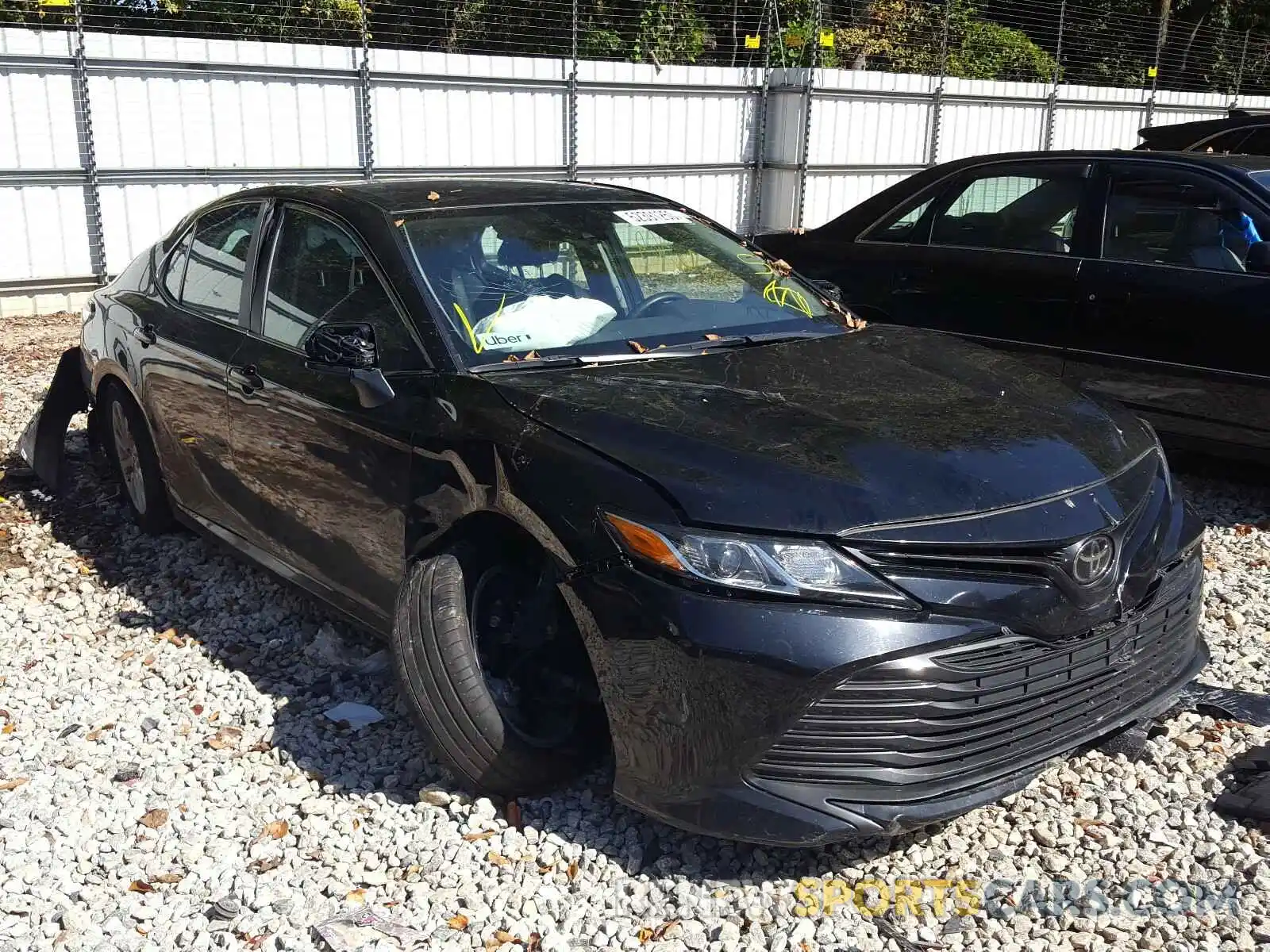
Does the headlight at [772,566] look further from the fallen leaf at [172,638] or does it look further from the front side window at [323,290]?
the fallen leaf at [172,638]

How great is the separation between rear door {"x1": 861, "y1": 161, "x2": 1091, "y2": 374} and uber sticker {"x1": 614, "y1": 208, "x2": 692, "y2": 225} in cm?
224

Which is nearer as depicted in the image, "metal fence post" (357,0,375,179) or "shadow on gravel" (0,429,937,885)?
"shadow on gravel" (0,429,937,885)

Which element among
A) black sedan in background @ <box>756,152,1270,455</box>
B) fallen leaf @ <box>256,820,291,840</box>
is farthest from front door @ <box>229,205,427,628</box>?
black sedan in background @ <box>756,152,1270,455</box>

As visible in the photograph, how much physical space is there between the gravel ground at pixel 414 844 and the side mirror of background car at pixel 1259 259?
75.7 inches

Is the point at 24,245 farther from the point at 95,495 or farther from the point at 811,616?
the point at 811,616

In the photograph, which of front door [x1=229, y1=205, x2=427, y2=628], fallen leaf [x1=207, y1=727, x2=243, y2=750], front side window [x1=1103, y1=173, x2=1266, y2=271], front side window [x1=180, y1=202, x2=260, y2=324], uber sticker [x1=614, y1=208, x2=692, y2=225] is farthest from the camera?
front side window [x1=1103, y1=173, x2=1266, y2=271]

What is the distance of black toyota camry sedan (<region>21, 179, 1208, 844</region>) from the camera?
2.66 m

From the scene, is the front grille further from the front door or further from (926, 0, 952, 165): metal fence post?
(926, 0, 952, 165): metal fence post

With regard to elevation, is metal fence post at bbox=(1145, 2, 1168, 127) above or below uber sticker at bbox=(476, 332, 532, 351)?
above

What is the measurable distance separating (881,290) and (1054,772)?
3.69 metres

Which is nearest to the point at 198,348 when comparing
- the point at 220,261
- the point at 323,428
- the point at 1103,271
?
the point at 220,261

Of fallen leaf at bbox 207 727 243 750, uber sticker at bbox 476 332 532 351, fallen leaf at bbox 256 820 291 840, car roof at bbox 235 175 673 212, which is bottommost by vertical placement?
fallen leaf at bbox 207 727 243 750

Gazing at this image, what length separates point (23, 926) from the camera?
2846 millimetres

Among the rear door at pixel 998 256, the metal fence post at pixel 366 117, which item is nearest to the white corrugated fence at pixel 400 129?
the metal fence post at pixel 366 117
